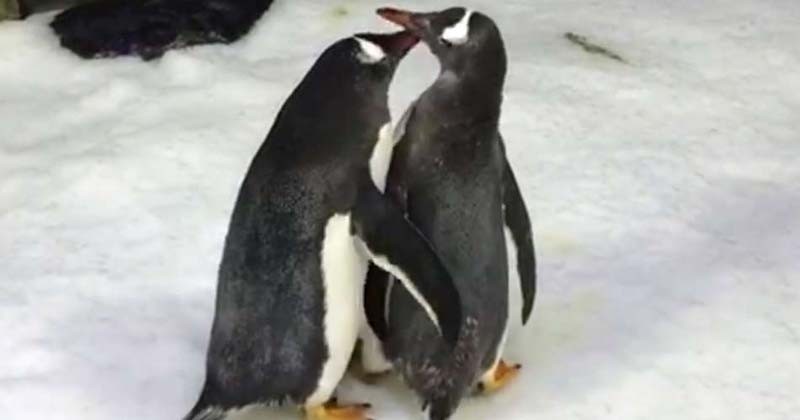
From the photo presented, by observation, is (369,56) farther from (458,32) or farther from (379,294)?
(379,294)

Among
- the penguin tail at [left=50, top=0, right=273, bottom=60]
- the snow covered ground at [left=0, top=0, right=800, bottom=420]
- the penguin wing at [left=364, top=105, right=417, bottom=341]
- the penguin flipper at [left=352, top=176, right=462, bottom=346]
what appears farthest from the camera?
the penguin tail at [left=50, top=0, right=273, bottom=60]

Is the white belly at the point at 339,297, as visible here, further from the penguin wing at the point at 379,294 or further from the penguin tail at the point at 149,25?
the penguin tail at the point at 149,25

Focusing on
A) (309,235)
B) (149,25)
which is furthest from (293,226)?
(149,25)

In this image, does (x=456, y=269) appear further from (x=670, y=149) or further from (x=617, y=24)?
(x=617, y=24)

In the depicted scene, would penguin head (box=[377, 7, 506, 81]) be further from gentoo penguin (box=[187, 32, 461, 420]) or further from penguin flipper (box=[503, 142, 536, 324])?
penguin flipper (box=[503, 142, 536, 324])

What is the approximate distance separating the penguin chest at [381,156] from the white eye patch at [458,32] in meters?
0.11

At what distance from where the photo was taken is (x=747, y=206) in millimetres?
2184

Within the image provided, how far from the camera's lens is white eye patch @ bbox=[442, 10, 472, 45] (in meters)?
1.64

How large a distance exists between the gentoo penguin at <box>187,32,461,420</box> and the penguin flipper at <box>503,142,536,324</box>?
150 millimetres

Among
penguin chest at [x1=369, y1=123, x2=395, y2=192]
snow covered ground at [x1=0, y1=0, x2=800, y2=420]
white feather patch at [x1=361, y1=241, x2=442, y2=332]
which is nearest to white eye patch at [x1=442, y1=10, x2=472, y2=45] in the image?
penguin chest at [x1=369, y1=123, x2=395, y2=192]

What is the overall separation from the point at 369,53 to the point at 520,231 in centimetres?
27

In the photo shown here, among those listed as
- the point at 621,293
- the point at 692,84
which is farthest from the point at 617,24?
the point at 621,293

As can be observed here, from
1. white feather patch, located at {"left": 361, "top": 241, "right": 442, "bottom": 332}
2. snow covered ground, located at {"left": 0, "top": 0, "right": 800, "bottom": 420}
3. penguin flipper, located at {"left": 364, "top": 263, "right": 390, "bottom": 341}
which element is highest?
white feather patch, located at {"left": 361, "top": 241, "right": 442, "bottom": 332}

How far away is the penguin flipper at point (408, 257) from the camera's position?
1583 millimetres
